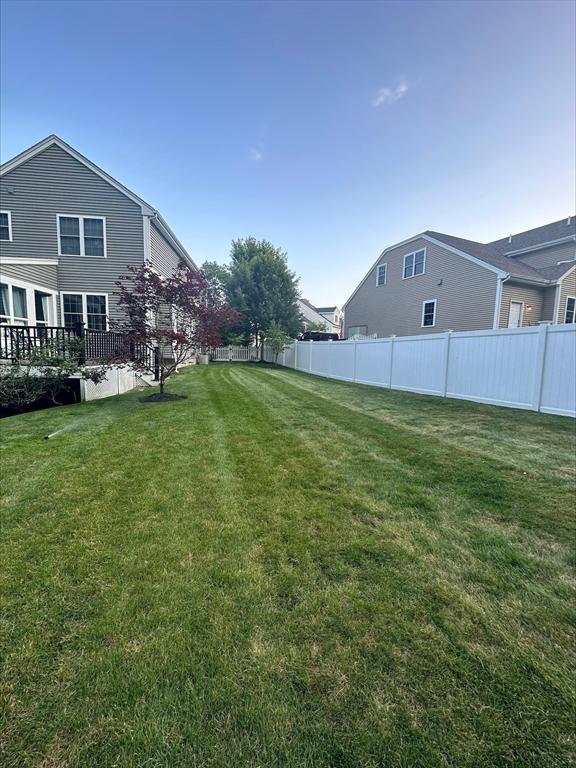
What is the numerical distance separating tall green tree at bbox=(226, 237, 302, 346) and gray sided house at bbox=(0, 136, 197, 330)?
12908mm

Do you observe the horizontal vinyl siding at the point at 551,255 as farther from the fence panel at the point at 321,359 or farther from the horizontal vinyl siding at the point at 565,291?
the fence panel at the point at 321,359

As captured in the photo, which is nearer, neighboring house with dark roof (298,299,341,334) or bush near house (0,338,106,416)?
bush near house (0,338,106,416)

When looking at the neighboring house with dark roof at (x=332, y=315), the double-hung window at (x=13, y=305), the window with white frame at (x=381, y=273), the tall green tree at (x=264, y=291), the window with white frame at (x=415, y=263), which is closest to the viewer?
the double-hung window at (x=13, y=305)

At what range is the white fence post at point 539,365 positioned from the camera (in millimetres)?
6594

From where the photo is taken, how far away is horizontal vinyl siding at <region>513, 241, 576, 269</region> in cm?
1844

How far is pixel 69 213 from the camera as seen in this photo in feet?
42.8

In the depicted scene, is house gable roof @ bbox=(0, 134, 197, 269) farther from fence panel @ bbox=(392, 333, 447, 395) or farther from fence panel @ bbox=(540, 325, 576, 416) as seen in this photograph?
fence panel @ bbox=(540, 325, 576, 416)

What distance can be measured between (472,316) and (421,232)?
552 centimetres

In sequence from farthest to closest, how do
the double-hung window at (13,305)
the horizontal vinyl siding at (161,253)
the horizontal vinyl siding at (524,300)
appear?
the horizontal vinyl siding at (524,300) < the horizontal vinyl siding at (161,253) < the double-hung window at (13,305)

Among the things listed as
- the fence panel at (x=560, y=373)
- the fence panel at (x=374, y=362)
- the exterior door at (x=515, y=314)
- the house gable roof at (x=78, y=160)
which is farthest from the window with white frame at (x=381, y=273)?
the fence panel at (x=560, y=373)

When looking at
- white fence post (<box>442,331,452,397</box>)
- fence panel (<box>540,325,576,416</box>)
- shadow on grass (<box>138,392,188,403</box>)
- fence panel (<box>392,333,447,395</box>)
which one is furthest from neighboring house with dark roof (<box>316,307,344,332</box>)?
fence panel (<box>540,325,576,416</box>)

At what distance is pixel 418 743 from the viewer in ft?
4.02

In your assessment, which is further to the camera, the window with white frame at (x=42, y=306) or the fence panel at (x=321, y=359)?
the fence panel at (x=321, y=359)

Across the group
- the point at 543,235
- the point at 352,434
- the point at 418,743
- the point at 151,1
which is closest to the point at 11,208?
the point at 151,1
